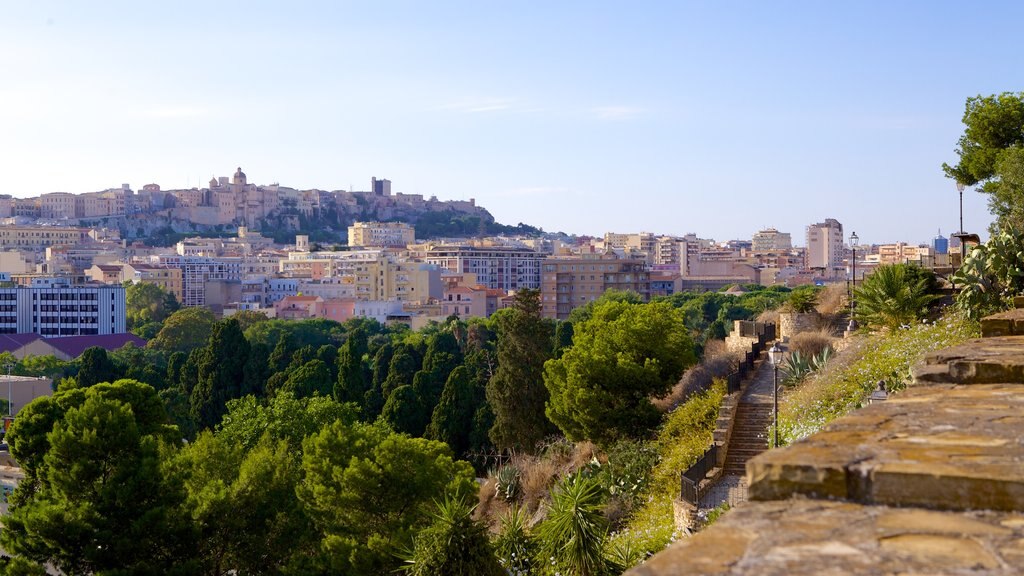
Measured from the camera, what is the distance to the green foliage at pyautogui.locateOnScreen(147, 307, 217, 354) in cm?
6162

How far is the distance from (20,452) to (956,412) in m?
17.7

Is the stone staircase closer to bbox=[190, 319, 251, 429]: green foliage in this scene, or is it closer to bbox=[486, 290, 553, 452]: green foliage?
bbox=[486, 290, 553, 452]: green foliage

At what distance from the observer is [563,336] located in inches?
1626

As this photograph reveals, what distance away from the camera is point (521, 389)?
Answer: 26203 millimetres

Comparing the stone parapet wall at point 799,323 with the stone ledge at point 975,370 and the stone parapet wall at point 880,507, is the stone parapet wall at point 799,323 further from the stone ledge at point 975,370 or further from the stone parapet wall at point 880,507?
the stone parapet wall at point 880,507

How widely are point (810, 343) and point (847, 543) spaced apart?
17837 mm

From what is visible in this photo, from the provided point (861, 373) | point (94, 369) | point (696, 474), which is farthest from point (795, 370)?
point (94, 369)

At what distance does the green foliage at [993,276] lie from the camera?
1127cm

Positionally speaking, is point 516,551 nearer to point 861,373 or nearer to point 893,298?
point 861,373

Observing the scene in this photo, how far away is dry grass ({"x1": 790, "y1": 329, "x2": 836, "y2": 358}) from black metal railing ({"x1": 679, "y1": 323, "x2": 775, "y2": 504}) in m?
0.98

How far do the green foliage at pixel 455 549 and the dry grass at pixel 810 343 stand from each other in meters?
9.06

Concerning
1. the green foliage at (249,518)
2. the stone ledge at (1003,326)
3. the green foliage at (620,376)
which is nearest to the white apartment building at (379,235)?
the green foliage at (620,376)

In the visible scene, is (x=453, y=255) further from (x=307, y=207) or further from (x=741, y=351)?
(x=741, y=351)

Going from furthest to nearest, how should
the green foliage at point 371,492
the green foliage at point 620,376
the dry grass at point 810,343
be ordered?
the green foliage at point 620,376 < the dry grass at point 810,343 < the green foliage at point 371,492
